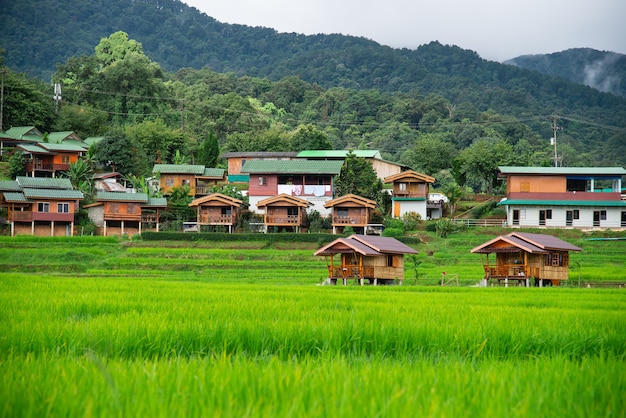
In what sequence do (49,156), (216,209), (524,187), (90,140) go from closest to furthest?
(216,209), (524,187), (49,156), (90,140)

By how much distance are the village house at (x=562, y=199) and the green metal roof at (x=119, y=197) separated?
26.4 m

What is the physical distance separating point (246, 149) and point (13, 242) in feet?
115

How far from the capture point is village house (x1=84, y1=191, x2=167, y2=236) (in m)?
49.9

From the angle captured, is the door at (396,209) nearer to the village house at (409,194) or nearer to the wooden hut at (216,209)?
the village house at (409,194)

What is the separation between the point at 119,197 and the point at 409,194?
855 inches

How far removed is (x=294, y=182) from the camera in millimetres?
55375

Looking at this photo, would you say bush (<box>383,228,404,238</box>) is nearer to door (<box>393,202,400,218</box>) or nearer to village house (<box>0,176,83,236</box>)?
door (<box>393,202,400,218</box>)

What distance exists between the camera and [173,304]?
1279 centimetres

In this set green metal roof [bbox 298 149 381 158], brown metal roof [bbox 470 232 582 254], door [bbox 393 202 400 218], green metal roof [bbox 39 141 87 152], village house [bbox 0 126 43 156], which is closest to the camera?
brown metal roof [bbox 470 232 582 254]

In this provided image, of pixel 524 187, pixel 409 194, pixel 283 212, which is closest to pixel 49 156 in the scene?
pixel 283 212

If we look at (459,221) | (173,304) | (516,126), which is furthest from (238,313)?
(516,126)

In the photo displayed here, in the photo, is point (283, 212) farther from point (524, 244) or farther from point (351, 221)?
point (524, 244)

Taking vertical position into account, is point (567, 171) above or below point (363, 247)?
above

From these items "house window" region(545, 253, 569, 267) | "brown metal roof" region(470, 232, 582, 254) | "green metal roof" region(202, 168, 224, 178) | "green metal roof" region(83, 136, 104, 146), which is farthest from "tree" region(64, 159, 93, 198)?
"house window" region(545, 253, 569, 267)
